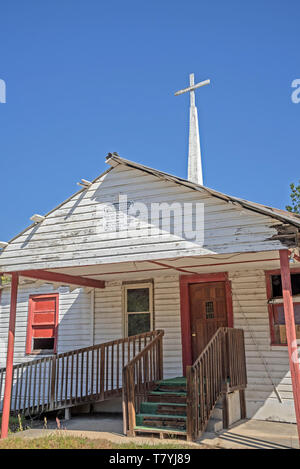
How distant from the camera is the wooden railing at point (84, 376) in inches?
405

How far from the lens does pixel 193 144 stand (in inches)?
647

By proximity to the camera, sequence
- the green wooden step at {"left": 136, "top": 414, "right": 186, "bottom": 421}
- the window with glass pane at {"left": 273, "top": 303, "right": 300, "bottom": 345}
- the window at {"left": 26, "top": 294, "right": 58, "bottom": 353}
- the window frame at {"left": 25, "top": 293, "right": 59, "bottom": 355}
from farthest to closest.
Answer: the window at {"left": 26, "top": 294, "right": 58, "bottom": 353}
the window frame at {"left": 25, "top": 293, "right": 59, "bottom": 355}
the window with glass pane at {"left": 273, "top": 303, "right": 300, "bottom": 345}
the green wooden step at {"left": 136, "top": 414, "right": 186, "bottom": 421}

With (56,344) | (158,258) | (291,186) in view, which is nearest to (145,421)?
(158,258)

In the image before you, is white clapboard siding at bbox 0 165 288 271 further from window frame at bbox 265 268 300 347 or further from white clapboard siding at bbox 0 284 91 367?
white clapboard siding at bbox 0 284 91 367

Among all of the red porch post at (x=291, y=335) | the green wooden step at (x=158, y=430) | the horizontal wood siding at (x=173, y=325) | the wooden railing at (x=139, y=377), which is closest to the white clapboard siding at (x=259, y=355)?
the horizontal wood siding at (x=173, y=325)

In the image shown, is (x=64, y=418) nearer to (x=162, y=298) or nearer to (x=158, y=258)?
(x=162, y=298)

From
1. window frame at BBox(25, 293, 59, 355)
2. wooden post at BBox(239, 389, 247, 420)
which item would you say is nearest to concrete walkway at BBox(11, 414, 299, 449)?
wooden post at BBox(239, 389, 247, 420)

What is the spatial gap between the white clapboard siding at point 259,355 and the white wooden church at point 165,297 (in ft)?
0.08

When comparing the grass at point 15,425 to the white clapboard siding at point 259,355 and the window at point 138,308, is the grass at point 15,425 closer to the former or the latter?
the window at point 138,308

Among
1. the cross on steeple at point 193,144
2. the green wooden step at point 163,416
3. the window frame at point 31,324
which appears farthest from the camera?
the cross on steeple at point 193,144

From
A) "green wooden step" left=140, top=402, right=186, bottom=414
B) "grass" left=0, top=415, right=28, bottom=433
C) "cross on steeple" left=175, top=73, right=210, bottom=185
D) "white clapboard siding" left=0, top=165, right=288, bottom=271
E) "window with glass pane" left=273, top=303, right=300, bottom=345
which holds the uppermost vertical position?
"cross on steeple" left=175, top=73, right=210, bottom=185

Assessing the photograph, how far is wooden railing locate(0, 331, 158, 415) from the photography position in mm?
10297

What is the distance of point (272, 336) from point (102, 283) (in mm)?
4878

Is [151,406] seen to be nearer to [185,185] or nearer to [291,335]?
[291,335]
